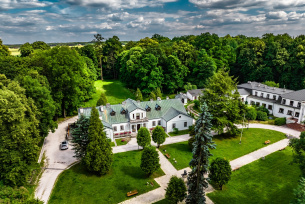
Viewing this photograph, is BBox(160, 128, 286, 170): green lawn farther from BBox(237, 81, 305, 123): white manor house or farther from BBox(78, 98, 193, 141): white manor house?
BBox(237, 81, 305, 123): white manor house

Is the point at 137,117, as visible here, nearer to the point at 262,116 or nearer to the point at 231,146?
the point at 231,146

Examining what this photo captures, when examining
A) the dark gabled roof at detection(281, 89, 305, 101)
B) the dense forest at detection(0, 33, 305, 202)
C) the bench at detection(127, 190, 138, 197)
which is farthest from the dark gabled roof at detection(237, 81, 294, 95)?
the bench at detection(127, 190, 138, 197)

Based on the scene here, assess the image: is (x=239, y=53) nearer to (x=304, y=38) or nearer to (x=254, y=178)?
(x=304, y=38)

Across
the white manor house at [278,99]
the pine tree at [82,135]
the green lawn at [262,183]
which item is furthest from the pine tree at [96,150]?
the white manor house at [278,99]

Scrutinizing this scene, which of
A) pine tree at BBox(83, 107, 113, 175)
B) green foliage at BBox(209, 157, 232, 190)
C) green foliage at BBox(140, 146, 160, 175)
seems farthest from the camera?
pine tree at BBox(83, 107, 113, 175)

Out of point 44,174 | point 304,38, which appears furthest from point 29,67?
point 304,38

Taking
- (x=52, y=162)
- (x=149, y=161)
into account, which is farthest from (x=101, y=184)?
(x=52, y=162)

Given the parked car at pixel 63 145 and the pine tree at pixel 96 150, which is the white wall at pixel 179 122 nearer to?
the pine tree at pixel 96 150
